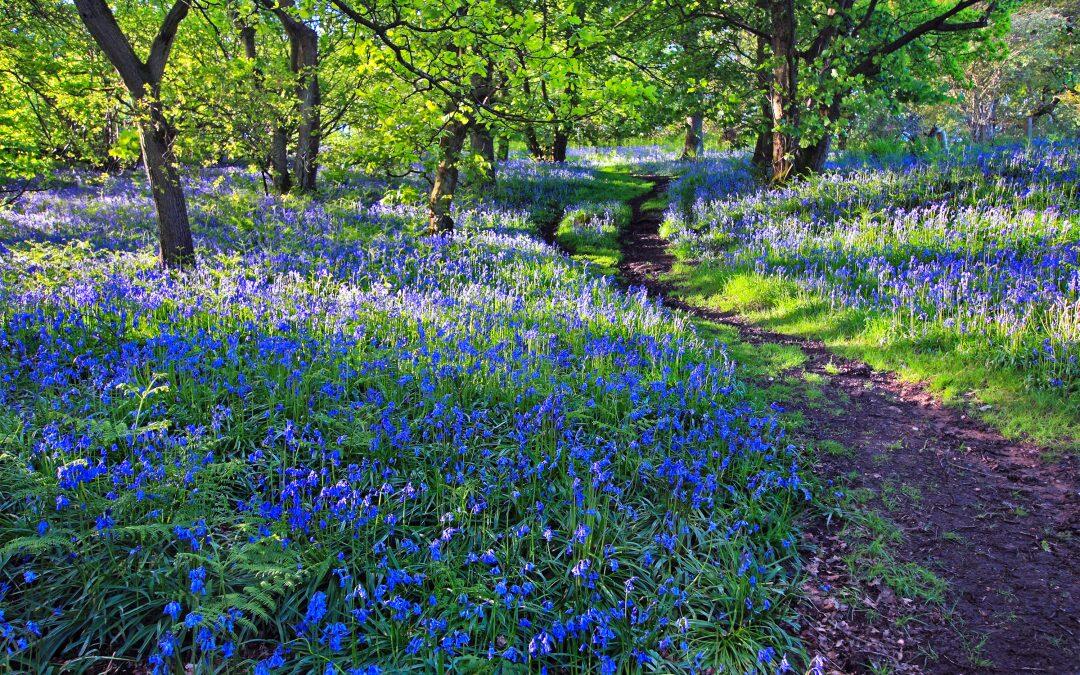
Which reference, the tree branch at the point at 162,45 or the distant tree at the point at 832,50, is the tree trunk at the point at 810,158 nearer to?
the distant tree at the point at 832,50

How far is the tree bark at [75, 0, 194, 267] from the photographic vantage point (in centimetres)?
758

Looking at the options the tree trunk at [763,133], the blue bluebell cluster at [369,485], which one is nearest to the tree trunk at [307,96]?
the blue bluebell cluster at [369,485]

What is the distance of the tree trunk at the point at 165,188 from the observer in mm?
8055

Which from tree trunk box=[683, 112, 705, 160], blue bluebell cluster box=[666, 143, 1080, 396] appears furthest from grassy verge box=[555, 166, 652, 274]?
tree trunk box=[683, 112, 705, 160]

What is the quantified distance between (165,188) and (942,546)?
9462 mm

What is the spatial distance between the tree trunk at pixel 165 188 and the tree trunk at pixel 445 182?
4891 mm

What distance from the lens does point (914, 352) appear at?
23.8ft

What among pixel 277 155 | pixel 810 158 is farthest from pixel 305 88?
pixel 810 158

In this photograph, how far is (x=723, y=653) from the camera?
348cm

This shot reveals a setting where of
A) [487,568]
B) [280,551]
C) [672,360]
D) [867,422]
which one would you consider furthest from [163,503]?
[867,422]

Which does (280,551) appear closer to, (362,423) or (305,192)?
Answer: (362,423)

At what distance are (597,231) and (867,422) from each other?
952 centimetres

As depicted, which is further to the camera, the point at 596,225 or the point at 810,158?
the point at 596,225

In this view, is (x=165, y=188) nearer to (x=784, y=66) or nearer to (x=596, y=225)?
(x=596, y=225)
